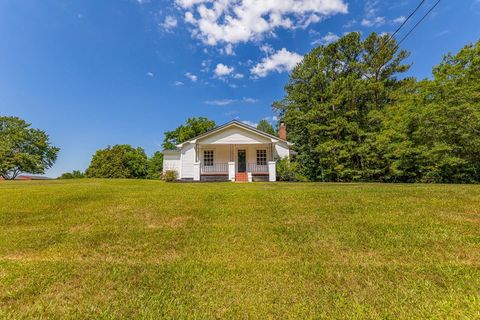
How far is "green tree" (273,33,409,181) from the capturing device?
66.0 feet

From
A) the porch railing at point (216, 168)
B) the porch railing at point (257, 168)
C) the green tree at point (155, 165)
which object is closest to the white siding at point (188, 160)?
the porch railing at point (216, 168)

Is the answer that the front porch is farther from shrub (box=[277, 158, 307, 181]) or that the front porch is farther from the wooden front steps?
shrub (box=[277, 158, 307, 181])

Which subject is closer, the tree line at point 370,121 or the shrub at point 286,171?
the tree line at point 370,121

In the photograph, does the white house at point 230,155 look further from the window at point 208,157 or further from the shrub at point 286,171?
the shrub at point 286,171

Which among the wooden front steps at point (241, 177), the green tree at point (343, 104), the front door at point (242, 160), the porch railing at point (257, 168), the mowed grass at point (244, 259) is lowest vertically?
the mowed grass at point (244, 259)

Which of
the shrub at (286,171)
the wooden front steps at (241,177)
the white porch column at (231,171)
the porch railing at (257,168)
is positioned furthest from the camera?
the porch railing at (257,168)

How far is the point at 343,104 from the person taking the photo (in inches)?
874

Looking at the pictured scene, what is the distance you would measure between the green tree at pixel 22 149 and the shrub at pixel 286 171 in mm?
27919

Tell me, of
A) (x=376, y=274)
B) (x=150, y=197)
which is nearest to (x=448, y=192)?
(x=376, y=274)

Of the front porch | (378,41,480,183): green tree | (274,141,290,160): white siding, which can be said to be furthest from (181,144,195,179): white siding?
(378,41,480,183): green tree

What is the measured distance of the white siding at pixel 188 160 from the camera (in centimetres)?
1973

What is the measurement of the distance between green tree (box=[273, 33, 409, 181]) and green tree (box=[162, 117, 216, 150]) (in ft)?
54.3

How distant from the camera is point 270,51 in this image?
90.3ft

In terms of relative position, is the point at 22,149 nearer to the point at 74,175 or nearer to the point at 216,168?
the point at 74,175
